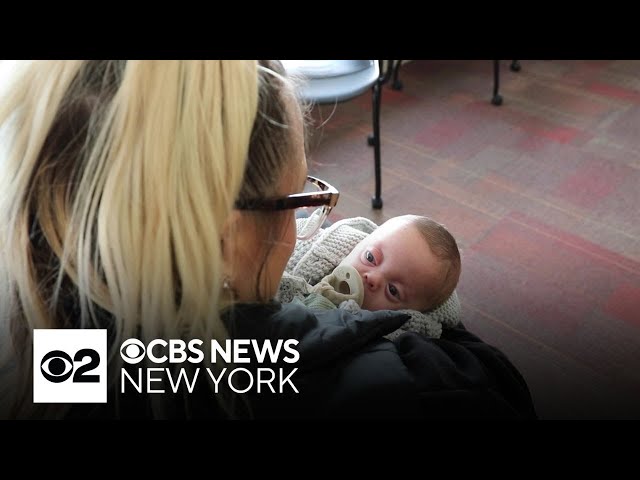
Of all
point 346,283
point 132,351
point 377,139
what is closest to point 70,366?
point 132,351

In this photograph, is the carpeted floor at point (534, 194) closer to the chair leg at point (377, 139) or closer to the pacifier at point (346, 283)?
the chair leg at point (377, 139)

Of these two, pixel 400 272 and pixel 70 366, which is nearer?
pixel 70 366

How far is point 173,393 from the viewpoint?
2.60ft

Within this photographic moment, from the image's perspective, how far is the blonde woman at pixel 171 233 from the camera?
633 mm

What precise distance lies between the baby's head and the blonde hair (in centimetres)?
76

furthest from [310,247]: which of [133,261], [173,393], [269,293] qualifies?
[133,261]

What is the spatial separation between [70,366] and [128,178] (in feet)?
1.08

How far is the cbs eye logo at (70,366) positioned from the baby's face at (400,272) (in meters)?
0.73

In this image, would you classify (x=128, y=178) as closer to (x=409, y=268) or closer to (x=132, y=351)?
(x=132, y=351)

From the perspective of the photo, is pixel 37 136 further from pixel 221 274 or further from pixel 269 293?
pixel 269 293

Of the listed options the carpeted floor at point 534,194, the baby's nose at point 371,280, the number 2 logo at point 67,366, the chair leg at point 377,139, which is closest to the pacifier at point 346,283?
the baby's nose at point 371,280

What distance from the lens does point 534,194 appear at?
101 inches

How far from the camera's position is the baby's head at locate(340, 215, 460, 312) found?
143 cm
